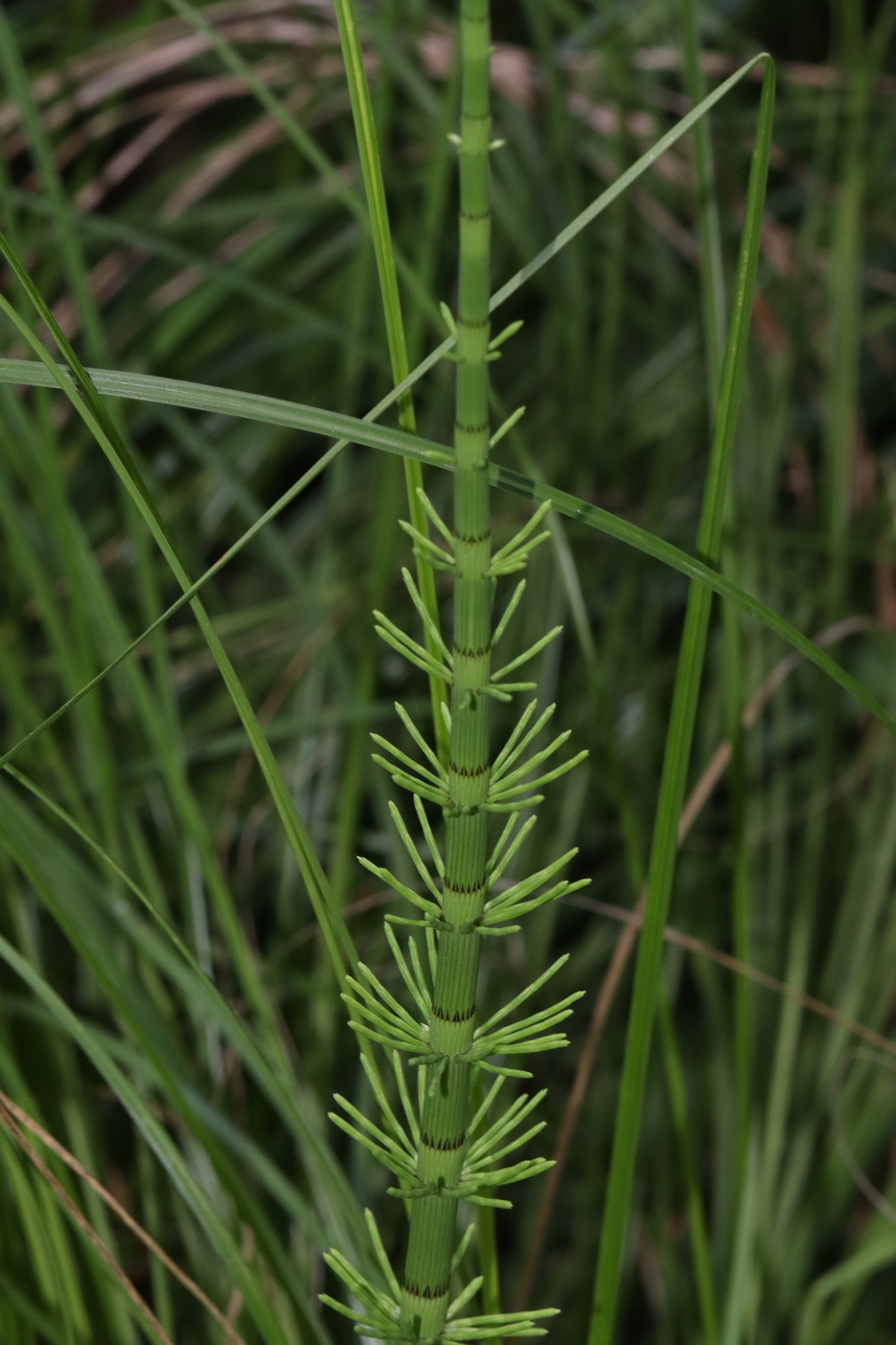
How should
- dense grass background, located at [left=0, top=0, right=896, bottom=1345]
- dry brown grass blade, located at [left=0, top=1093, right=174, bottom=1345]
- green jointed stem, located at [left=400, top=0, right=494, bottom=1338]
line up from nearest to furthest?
1. green jointed stem, located at [left=400, top=0, right=494, bottom=1338]
2. dry brown grass blade, located at [left=0, top=1093, right=174, bottom=1345]
3. dense grass background, located at [left=0, top=0, right=896, bottom=1345]

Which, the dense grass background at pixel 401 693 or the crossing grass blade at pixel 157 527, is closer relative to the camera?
the crossing grass blade at pixel 157 527

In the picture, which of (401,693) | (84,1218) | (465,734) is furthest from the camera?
(401,693)

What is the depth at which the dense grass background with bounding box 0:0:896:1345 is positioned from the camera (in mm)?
406

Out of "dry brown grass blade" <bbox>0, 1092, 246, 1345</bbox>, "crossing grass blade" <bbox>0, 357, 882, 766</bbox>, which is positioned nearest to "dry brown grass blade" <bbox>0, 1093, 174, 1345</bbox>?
"dry brown grass blade" <bbox>0, 1092, 246, 1345</bbox>

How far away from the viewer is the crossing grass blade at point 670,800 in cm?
26

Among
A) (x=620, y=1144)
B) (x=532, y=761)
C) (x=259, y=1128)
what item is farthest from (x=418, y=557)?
(x=259, y=1128)

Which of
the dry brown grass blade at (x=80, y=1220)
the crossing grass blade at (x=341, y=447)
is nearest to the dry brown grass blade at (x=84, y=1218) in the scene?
the dry brown grass blade at (x=80, y=1220)

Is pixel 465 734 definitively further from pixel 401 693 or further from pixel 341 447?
pixel 401 693

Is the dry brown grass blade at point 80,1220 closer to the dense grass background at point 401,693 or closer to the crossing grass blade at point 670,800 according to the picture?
the dense grass background at point 401,693

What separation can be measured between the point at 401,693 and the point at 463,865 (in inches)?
22.6

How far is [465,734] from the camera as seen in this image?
202mm

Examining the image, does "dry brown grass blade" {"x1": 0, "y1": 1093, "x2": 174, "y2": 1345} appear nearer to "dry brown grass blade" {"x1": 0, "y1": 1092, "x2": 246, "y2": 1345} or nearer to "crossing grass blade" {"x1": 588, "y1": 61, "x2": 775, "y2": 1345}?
"dry brown grass blade" {"x1": 0, "y1": 1092, "x2": 246, "y2": 1345}

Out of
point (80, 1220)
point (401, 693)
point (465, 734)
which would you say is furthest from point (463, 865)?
point (401, 693)

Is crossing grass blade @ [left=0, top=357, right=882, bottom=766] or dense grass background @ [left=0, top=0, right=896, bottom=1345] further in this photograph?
dense grass background @ [left=0, top=0, right=896, bottom=1345]
